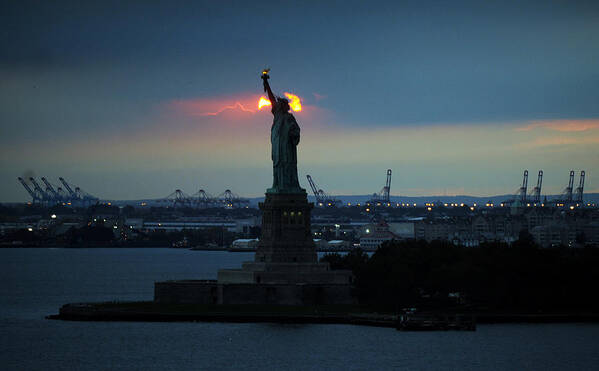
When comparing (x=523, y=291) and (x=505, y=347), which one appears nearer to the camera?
(x=505, y=347)

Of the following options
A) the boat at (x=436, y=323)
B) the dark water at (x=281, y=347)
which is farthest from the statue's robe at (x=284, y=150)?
the boat at (x=436, y=323)

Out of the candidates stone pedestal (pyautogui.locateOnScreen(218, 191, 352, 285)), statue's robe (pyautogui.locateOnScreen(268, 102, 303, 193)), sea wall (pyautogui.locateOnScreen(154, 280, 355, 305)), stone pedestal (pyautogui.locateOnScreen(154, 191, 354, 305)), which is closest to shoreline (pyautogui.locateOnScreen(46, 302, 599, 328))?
sea wall (pyautogui.locateOnScreen(154, 280, 355, 305))

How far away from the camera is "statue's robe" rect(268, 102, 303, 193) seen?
75938mm

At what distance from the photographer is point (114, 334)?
66750 mm

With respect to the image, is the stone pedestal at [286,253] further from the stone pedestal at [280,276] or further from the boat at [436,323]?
the boat at [436,323]

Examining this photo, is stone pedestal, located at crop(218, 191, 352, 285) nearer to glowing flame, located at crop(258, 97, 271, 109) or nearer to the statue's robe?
the statue's robe

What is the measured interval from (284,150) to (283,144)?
0.34 metres

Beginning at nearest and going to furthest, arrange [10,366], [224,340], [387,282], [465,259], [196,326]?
[10,366] < [224,340] < [196,326] < [387,282] < [465,259]

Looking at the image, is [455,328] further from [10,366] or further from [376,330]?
[10,366]

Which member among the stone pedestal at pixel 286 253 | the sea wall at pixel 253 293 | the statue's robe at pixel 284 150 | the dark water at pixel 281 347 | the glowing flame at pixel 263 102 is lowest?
the dark water at pixel 281 347

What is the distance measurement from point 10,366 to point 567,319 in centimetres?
2904

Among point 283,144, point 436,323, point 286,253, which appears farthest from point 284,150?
point 436,323

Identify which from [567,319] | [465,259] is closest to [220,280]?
[465,259]

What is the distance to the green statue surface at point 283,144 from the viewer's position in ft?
249
